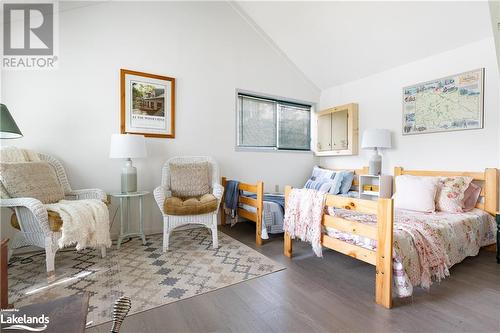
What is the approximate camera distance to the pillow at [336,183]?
3710mm

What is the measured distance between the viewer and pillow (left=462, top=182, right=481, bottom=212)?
2.67 meters

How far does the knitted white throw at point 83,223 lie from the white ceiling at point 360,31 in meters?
3.33

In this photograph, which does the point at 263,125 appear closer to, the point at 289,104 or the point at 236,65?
the point at 289,104

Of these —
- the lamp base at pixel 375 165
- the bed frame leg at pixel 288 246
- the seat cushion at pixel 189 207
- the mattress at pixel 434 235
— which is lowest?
the bed frame leg at pixel 288 246

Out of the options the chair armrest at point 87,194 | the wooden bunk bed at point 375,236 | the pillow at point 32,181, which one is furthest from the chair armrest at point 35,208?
the wooden bunk bed at point 375,236

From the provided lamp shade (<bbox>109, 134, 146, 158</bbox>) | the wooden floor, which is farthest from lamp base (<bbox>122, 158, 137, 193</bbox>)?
the wooden floor

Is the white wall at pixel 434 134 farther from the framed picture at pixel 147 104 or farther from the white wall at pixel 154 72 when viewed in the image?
the framed picture at pixel 147 104

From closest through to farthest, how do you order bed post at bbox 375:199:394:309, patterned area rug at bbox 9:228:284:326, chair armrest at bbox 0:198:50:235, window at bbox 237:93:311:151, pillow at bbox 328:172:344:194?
1. bed post at bbox 375:199:394:309
2. patterned area rug at bbox 9:228:284:326
3. chair armrest at bbox 0:198:50:235
4. pillow at bbox 328:172:344:194
5. window at bbox 237:93:311:151

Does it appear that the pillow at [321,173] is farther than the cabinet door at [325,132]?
No

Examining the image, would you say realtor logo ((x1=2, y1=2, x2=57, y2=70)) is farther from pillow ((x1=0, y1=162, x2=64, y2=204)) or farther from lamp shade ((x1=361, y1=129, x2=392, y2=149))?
lamp shade ((x1=361, y1=129, x2=392, y2=149))

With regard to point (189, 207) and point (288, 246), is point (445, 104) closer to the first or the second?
point (288, 246)

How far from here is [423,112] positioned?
316 centimetres

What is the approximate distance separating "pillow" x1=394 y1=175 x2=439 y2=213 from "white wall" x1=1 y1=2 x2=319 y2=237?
6.26 feet

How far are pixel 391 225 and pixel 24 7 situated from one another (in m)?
3.75
